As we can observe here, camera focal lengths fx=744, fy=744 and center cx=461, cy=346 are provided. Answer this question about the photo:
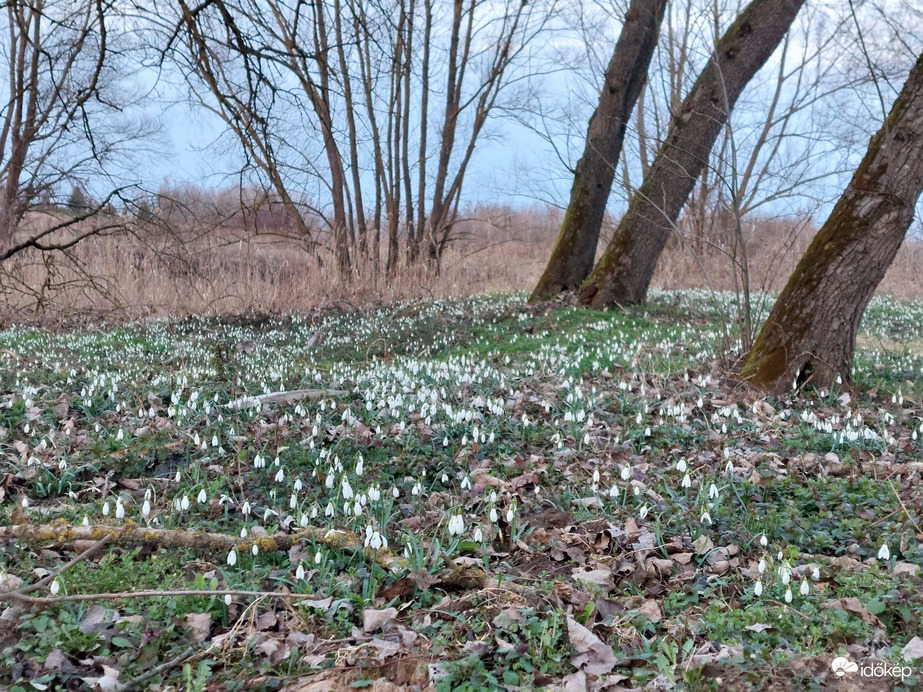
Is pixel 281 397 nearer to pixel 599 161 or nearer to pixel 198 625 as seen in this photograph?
pixel 198 625

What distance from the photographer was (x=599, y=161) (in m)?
13.3

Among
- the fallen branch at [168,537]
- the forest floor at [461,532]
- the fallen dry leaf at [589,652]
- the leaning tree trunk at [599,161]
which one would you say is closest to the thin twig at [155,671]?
the forest floor at [461,532]

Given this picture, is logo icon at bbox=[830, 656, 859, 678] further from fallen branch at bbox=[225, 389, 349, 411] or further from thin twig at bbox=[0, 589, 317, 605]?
fallen branch at bbox=[225, 389, 349, 411]

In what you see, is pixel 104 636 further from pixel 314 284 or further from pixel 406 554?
pixel 314 284

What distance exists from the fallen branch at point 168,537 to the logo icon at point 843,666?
6.54ft

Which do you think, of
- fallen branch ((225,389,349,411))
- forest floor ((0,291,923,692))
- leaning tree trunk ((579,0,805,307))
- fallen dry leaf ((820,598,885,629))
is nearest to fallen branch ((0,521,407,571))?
forest floor ((0,291,923,692))

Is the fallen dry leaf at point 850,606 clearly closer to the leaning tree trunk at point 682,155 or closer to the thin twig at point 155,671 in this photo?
the thin twig at point 155,671

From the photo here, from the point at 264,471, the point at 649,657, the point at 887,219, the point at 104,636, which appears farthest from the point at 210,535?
the point at 887,219

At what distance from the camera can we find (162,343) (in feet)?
34.3

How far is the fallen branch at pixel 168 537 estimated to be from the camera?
351 cm

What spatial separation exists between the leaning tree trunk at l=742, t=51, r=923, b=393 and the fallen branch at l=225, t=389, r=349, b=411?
Answer: 12.0ft

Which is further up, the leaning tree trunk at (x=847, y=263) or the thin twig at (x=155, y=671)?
the leaning tree trunk at (x=847, y=263)

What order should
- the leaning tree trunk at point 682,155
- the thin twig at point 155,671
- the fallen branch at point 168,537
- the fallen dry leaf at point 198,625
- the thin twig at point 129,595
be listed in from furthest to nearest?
the leaning tree trunk at point 682,155 → the fallen branch at point 168,537 → the fallen dry leaf at point 198,625 → the thin twig at point 129,595 → the thin twig at point 155,671

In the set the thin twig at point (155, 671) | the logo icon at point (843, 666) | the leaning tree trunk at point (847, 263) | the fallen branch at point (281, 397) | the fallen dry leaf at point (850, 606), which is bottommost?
the thin twig at point (155, 671)
